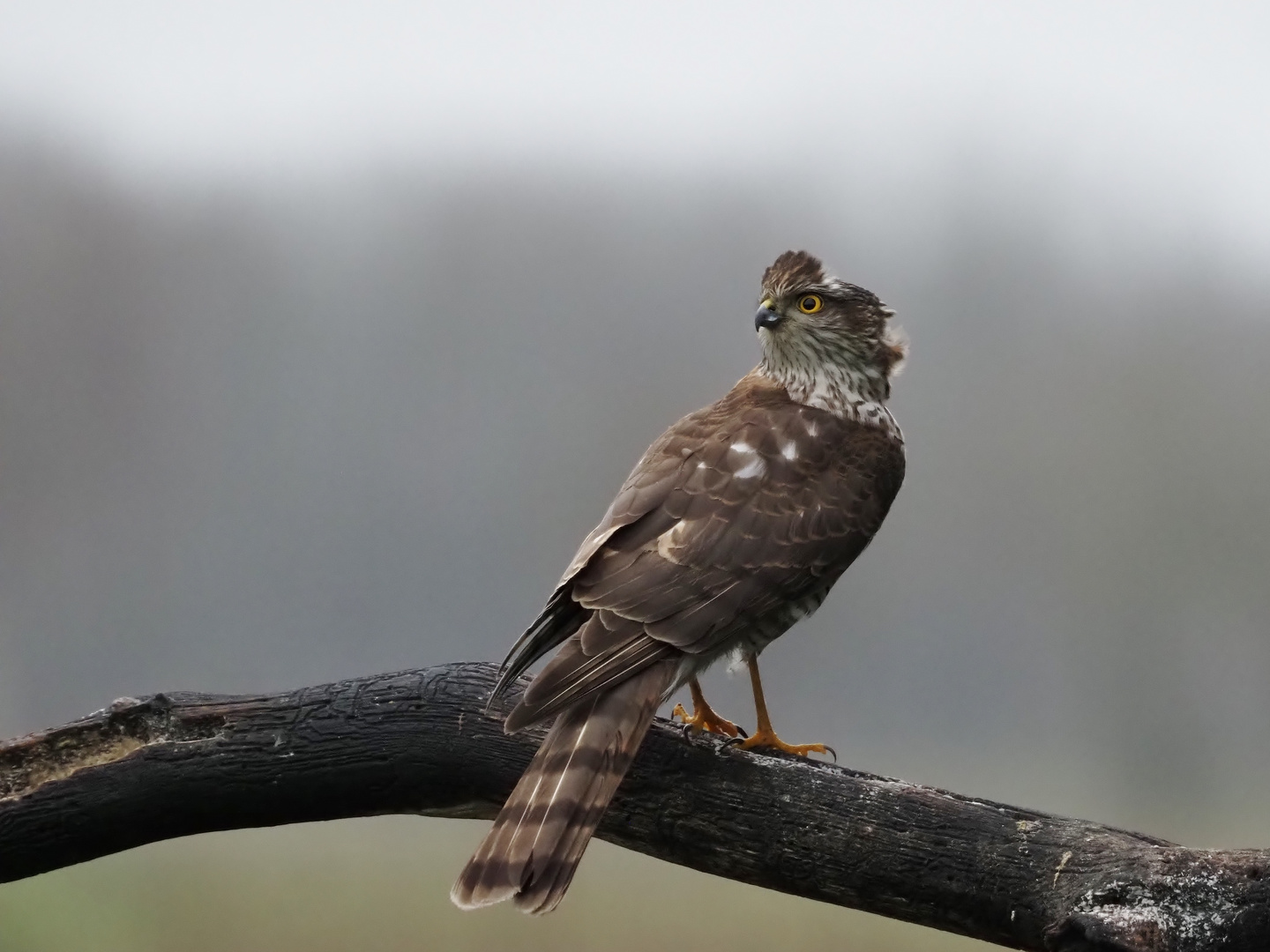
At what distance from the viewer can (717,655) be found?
8.05 ft

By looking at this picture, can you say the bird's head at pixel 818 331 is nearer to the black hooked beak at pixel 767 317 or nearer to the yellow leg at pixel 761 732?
the black hooked beak at pixel 767 317

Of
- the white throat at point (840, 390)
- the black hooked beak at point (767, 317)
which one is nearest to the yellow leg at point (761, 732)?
A: the white throat at point (840, 390)

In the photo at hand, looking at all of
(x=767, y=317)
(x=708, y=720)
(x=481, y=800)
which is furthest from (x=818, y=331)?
(x=481, y=800)

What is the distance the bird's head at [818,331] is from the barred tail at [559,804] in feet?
3.25

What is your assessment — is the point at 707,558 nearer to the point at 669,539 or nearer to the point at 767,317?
the point at 669,539

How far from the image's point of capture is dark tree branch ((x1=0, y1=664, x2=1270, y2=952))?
2.17 m

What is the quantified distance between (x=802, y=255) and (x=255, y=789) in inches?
64.0

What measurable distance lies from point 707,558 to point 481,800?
0.63 metres

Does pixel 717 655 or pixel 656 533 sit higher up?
pixel 656 533

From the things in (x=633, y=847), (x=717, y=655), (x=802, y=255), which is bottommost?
(x=633, y=847)

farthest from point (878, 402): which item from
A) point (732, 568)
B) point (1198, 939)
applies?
point (1198, 939)

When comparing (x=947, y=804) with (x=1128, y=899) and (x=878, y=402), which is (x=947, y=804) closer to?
(x=1128, y=899)

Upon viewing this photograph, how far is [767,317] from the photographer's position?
289cm

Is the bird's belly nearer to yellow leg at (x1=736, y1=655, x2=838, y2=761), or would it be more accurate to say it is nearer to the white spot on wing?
yellow leg at (x1=736, y1=655, x2=838, y2=761)
